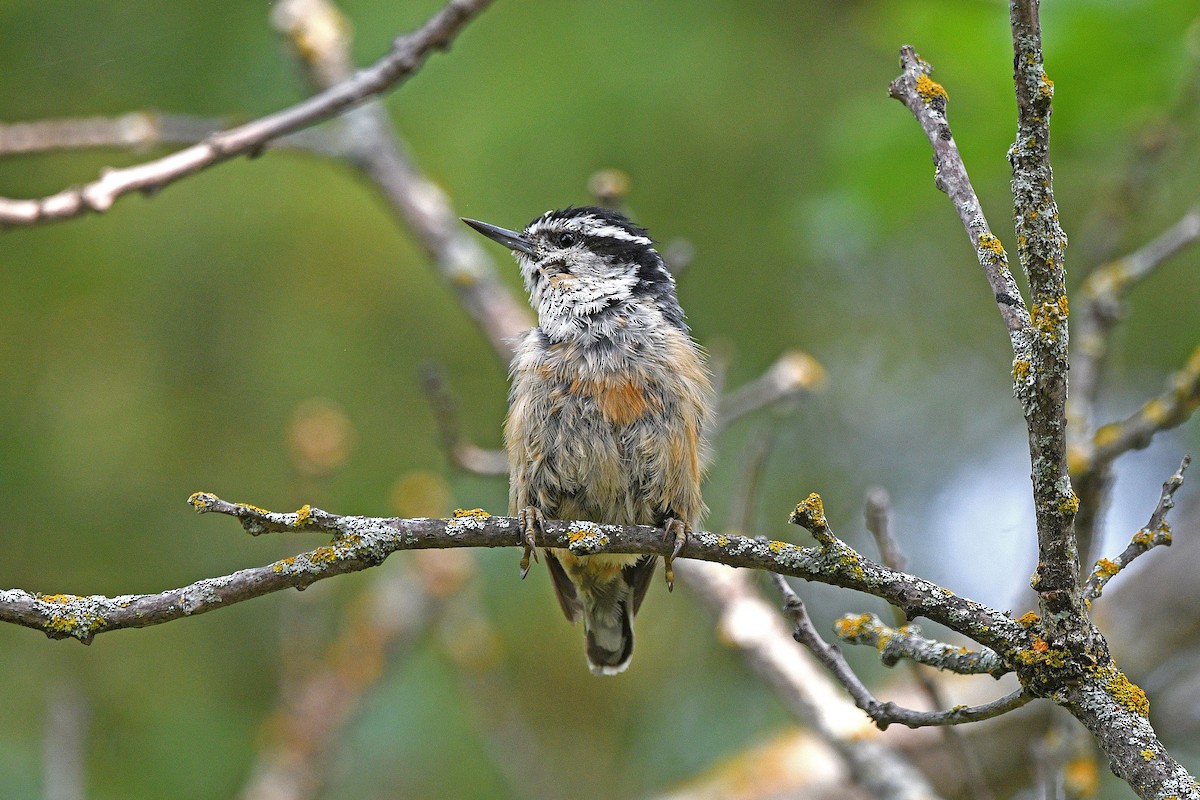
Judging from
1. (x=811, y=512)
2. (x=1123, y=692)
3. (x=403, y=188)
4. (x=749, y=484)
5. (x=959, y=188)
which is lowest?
(x=1123, y=692)

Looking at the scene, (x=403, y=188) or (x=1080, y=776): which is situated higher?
(x=403, y=188)

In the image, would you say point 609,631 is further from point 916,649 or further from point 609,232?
point 916,649

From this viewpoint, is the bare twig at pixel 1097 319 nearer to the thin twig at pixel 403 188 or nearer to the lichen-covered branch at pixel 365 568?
the lichen-covered branch at pixel 365 568

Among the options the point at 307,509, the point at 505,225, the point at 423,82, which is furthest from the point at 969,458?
the point at 307,509

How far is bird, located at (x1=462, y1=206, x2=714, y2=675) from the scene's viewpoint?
13.3 ft

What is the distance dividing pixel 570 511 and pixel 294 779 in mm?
2278

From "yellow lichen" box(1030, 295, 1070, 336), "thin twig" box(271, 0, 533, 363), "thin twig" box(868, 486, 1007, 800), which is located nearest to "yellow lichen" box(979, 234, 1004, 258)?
"yellow lichen" box(1030, 295, 1070, 336)

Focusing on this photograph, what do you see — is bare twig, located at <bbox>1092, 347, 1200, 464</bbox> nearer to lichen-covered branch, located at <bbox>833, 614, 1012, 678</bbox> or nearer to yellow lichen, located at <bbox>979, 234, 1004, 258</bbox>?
lichen-covered branch, located at <bbox>833, 614, 1012, 678</bbox>

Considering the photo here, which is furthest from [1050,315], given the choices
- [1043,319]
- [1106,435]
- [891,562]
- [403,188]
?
[403,188]

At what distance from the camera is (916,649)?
2607 millimetres

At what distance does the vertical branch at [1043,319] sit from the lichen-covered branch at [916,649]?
0.21 metres

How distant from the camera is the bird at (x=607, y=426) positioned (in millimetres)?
4047

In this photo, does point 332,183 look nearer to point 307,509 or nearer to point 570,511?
point 570,511

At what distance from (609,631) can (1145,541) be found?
254cm
